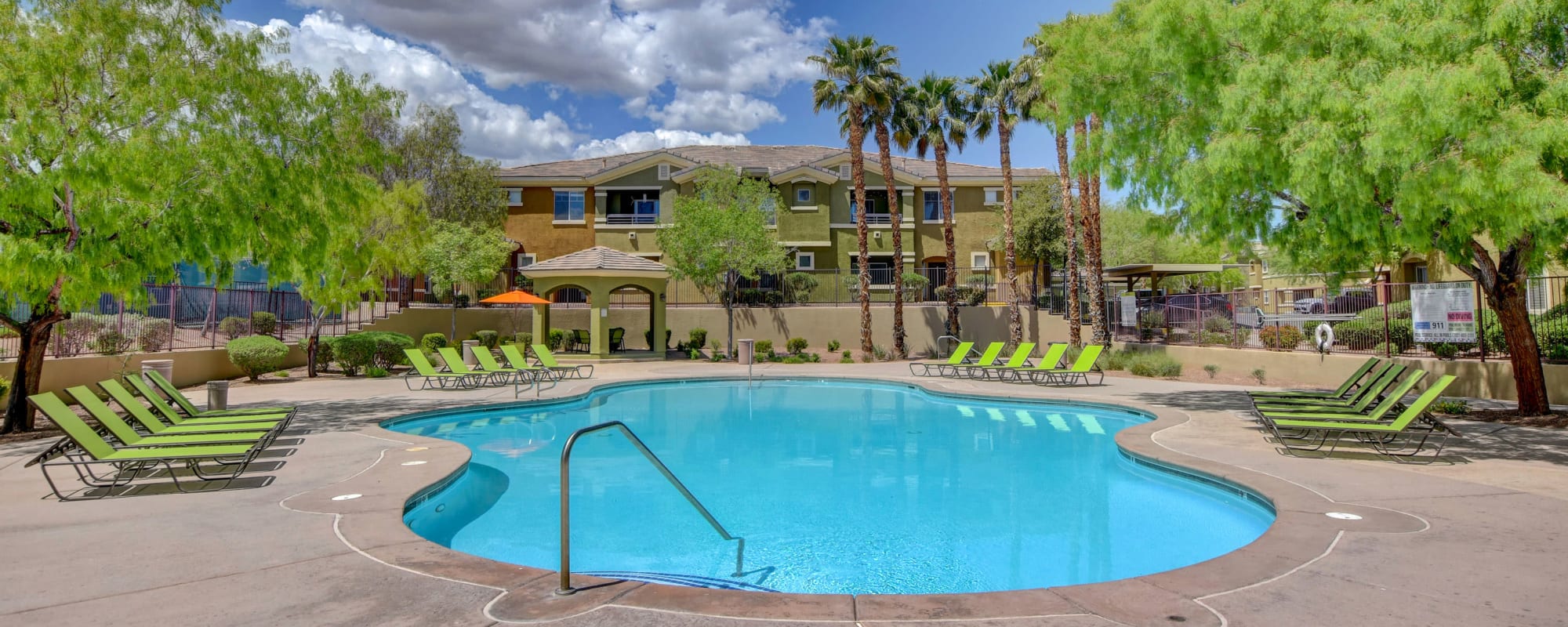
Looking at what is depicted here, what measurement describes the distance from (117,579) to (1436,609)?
23.1 ft

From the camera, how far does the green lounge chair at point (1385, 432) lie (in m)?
8.17

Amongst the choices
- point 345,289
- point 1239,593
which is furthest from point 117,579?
point 345,289

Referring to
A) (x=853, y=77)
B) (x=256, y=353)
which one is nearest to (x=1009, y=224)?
(x=853, y=77)

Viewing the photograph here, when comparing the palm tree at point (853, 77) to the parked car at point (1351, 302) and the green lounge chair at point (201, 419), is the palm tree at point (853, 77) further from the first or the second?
the green lounge chair at point (201, 419)

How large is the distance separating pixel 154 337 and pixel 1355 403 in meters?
21.5

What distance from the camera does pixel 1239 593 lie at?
165 inches

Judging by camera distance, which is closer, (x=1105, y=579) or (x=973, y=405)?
(x=1105, y=579)

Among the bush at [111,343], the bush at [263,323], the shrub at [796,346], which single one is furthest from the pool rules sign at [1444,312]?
the bush at [263,323]

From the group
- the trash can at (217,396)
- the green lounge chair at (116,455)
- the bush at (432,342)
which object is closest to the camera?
the green lounge chair at (116,455)

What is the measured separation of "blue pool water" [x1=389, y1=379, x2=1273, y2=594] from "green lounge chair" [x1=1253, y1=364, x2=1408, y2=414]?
217 centimetres

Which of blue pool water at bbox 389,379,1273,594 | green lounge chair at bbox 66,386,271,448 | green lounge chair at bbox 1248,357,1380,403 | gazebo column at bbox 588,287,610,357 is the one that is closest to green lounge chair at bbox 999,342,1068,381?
blue pool water at bbox 389,379,1273,594

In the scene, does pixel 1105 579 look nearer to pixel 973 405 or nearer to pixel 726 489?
pixel 726 489

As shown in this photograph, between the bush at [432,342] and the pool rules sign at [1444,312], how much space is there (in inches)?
941

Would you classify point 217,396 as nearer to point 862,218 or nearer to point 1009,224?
point 862,218
